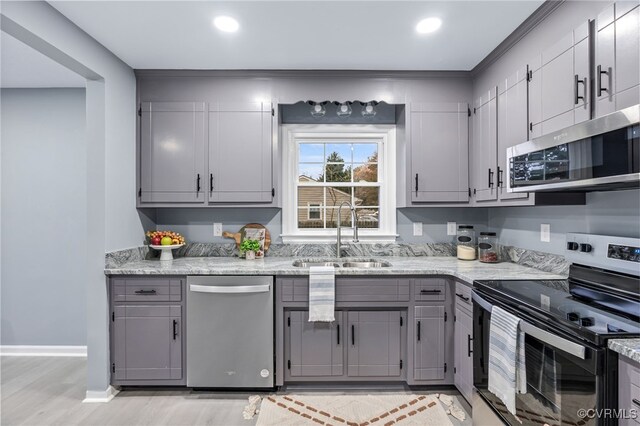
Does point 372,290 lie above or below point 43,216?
below

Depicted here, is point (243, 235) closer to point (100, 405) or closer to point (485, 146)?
point (100, 405)

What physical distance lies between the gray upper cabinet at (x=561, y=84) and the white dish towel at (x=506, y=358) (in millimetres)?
1055

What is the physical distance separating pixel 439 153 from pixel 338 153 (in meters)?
0.93

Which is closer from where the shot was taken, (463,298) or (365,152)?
(463,298)

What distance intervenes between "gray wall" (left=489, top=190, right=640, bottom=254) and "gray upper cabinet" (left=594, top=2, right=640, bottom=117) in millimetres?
515

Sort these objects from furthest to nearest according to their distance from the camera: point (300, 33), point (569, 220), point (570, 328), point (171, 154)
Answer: point (171, 154) → point (300, 33) → point (569, 220) → point (570, 328)

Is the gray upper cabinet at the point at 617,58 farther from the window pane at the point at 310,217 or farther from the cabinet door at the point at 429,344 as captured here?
the window pane at the point at 310,217

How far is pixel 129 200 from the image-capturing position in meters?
2.69

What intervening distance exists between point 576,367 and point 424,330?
1231 mm

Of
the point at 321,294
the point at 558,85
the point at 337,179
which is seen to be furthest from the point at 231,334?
the point at 558,85

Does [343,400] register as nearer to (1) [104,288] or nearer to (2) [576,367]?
(2) [576,367]

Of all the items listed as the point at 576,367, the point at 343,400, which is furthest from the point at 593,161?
the point at 343,400

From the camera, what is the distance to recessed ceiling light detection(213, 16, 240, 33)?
2.05 metres

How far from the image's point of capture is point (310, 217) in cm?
320
